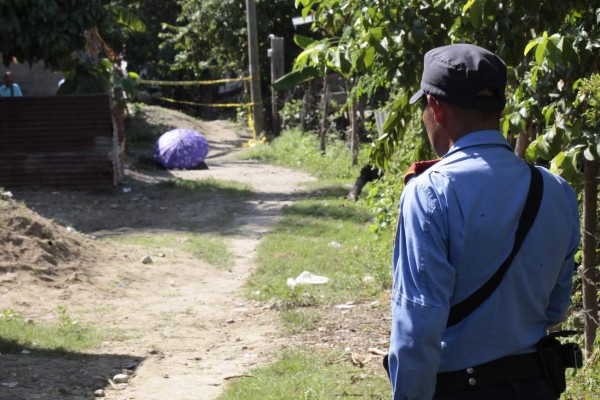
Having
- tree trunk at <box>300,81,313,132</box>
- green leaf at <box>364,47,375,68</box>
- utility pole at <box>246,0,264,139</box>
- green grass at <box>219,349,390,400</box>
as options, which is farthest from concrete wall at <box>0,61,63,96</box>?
green leaf at <box>364,47,375,68</box>

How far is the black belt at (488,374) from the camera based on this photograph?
101 inches

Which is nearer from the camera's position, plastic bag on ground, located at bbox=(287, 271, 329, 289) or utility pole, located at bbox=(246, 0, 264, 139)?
plastic bag on ground, located at bbox=(287, 271, 329, 289)

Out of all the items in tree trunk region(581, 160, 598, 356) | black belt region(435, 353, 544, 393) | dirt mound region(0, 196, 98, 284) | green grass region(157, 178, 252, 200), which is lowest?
green grass region(157, 178, 252, 200)

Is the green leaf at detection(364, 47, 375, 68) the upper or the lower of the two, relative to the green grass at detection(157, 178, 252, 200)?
upper

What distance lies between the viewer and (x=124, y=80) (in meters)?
16.9

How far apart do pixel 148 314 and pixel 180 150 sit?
1146 centimetres

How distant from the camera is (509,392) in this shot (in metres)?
2.57

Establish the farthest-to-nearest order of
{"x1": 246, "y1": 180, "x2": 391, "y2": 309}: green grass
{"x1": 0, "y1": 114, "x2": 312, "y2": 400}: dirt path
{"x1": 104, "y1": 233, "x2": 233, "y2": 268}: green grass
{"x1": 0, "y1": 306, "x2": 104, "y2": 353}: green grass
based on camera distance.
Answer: {"x1": 104, "y1": 233, "x2": 233, "y2": 268}: green grass < {"x1": 246, "y1": 180, "x2": 391, "y2": 309}: green grass < {"x1": 0, "y1": 306, "x2": 104, "y2": 353}: green grass < {"x1": 0, "y1": 114, "x2": 312, "y2": 400}: dirt path

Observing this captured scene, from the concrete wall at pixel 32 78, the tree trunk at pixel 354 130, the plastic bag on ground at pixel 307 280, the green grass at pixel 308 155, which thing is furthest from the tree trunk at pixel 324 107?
the plastic bag on ground at pixel 307 280

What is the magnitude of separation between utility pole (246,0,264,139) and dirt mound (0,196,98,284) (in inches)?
595

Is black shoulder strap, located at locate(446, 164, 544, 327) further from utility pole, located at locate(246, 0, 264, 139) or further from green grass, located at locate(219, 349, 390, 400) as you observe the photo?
utility pole, located at locate(246, 0, 264, 139)

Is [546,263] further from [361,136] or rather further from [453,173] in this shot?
[361,136]

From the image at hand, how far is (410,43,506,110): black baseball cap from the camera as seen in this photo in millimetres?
2625

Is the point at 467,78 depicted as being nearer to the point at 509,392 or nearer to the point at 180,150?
the point at 509,392
